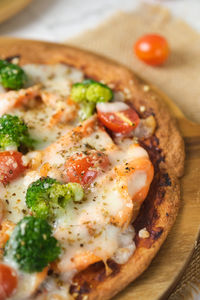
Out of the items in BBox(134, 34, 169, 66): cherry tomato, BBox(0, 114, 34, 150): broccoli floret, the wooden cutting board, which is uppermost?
BBox(0, 114, 34, 150): broccoli floret

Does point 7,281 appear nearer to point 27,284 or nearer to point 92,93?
point 27,284

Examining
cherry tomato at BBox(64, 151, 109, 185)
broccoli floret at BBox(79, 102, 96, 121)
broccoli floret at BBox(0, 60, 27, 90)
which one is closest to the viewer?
cherry tomato at BBox(64, 151, 109, 185)

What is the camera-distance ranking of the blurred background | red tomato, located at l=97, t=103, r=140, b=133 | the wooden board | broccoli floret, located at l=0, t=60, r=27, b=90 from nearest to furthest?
red tomato, located at l=97, t=103, r=140, b=133 → broccoli floret, located at l=0, t=60, r=27, b=90 → the wooden board → the blurred background

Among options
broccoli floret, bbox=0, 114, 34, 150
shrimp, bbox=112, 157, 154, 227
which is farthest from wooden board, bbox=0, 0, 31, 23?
shrimp, bbox=112, 157, 154, 227

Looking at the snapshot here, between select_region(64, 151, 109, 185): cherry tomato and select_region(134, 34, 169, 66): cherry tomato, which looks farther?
select_region(134, 34, 169, 66): cherry tomato

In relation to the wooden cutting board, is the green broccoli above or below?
above

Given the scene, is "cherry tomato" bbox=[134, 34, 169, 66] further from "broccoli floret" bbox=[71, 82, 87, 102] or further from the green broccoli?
"broccoli floret" bbox=[71, 82, 87, 102]

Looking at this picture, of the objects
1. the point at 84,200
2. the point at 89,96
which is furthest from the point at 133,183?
the point at 89,96

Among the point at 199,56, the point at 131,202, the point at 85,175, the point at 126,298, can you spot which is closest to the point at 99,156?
the point at 85,175

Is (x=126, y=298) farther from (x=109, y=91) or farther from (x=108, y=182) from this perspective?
(x=109, y=91)
